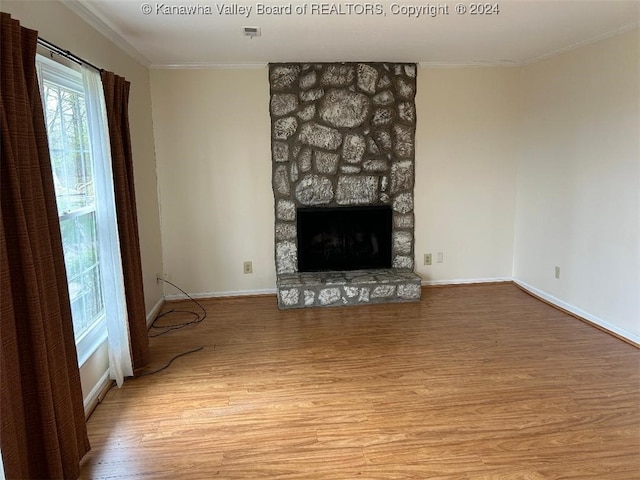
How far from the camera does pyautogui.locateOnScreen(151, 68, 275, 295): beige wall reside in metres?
4.16

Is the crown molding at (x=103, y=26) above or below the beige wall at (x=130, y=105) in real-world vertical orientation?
above

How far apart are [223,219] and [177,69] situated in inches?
57.7

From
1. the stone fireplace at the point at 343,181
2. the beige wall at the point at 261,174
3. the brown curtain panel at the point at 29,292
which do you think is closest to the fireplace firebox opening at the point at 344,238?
the stone fireplace at the point at 343,181

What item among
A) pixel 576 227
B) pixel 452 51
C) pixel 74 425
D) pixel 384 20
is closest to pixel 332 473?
pixel 74 425

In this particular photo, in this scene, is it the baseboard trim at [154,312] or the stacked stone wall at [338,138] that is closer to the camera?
the baseboard trim at [154,312]

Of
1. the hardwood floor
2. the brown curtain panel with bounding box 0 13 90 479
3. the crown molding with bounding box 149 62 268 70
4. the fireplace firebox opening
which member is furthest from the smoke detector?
the hardwood floor

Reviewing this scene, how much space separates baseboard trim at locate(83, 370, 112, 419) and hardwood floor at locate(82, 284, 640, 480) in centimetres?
6

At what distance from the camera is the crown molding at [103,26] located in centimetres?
238

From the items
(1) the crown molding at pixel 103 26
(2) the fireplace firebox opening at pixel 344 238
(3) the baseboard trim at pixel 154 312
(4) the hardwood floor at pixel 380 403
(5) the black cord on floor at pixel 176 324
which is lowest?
(4) the hardwood floor at pixel 380 403

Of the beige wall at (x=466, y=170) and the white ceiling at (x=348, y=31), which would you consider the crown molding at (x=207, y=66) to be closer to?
the white ceiling at (x=348, y=31)

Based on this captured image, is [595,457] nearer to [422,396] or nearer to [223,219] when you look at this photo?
[422,396]

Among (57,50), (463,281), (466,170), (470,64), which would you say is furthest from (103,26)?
(463,281)

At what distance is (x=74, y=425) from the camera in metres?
1.93

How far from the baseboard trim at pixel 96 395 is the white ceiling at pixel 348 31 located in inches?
83.8
